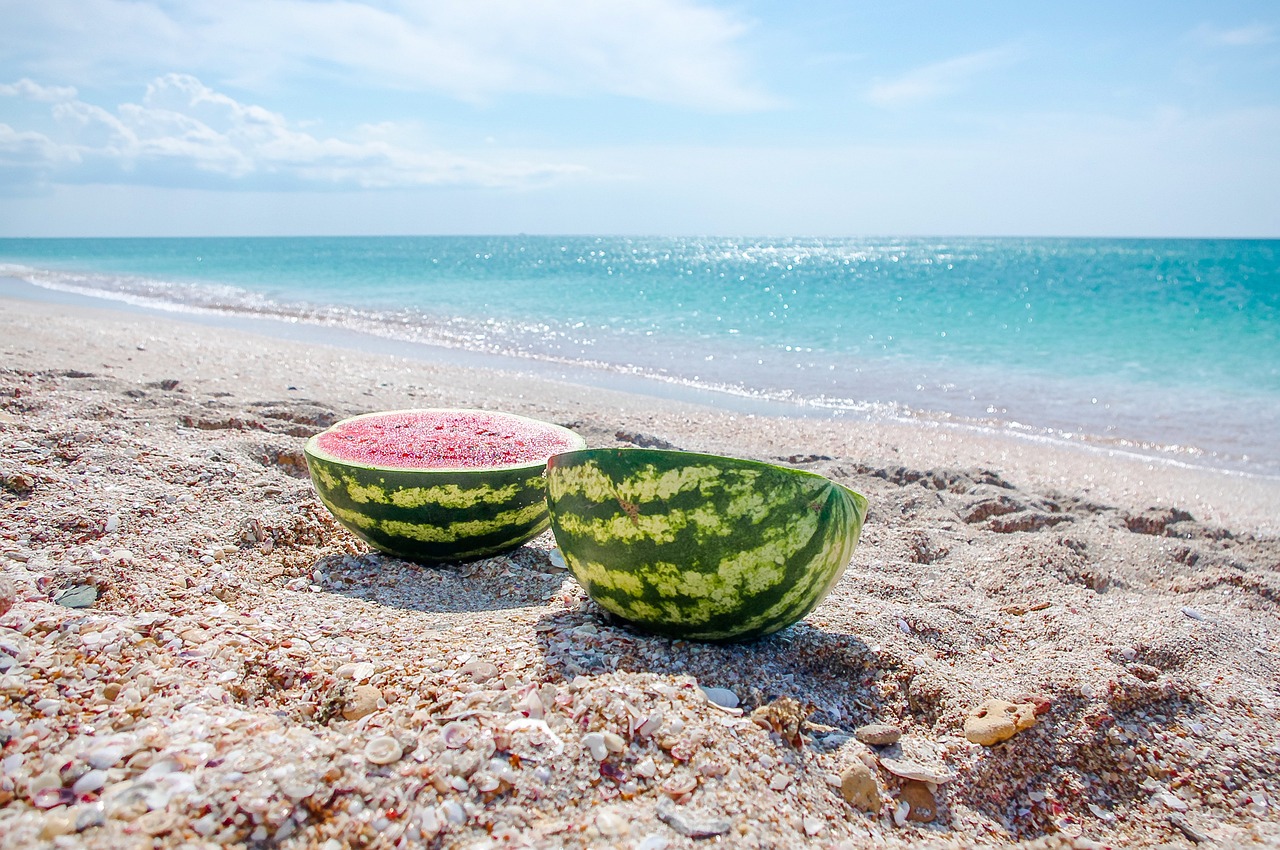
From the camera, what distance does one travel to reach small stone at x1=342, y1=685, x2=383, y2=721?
2109 mm

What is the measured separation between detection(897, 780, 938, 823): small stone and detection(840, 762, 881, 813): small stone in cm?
9

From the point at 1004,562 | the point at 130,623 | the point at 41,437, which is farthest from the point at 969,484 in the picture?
the point at 41,437

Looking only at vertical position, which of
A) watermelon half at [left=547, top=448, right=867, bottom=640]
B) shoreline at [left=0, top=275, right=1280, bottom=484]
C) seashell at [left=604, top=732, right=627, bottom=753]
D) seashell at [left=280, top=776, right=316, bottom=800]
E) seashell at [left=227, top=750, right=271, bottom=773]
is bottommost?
shoreline at [left=0, top=275, right=1280, bottom=484]

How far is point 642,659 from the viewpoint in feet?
8.11

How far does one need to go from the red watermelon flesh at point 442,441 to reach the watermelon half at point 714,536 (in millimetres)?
902

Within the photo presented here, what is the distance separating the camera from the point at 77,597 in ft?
8.52

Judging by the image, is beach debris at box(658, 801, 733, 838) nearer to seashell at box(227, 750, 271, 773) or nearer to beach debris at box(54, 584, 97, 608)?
seashell at box(227, 750, 271, 773)

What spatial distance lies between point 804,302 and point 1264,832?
921 inches

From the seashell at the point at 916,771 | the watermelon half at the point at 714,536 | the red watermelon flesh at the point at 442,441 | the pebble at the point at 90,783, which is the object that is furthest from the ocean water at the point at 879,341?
the pebble at the point at 90,783

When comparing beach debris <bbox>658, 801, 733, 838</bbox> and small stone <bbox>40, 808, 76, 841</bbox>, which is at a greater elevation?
small stone <bbox>40, 808, 76, 841</bbox>

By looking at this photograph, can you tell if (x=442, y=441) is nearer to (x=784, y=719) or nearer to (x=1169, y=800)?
(x=784, y=719)

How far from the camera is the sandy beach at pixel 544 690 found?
1724 mm

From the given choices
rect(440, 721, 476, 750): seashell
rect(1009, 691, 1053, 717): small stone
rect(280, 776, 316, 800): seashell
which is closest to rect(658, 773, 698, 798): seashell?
rect(440, 721, 476, 750): seashell

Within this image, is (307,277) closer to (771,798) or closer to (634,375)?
(634,375)
